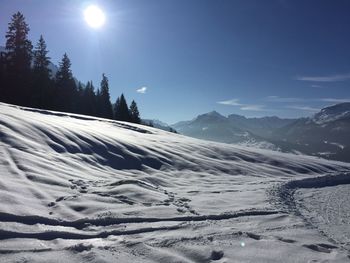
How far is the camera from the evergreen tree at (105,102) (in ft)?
188

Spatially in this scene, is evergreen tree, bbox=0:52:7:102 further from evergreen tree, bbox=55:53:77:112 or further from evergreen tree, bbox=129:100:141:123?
evergreen tree, bbox=129:100:141:123

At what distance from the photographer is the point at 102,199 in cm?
856

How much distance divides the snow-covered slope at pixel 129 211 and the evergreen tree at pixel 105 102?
41.8 metres

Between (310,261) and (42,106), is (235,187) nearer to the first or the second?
(310,261)

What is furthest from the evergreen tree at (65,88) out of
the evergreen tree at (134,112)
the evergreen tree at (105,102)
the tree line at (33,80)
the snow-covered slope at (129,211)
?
the snow-covered slope at (129,211)

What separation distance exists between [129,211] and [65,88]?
151ft

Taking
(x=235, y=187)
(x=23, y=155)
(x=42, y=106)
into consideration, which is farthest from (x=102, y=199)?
(x=42, y=106)

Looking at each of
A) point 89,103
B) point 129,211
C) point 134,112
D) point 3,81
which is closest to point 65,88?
point 89,103

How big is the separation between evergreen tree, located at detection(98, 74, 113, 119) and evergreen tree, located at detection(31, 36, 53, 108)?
10696mm

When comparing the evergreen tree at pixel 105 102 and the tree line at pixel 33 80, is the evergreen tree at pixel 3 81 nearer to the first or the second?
the tree line at pixel 33 80

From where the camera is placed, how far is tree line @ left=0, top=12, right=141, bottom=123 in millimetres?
43000

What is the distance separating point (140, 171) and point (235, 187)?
13.0 feet

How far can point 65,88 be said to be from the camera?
50.6 m

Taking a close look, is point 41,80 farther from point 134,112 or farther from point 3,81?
point 134,112
